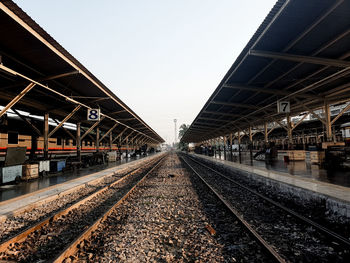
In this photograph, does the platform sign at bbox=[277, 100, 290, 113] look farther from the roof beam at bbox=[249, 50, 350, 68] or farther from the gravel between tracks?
the gravel between tracks

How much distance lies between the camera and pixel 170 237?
3.70 metres

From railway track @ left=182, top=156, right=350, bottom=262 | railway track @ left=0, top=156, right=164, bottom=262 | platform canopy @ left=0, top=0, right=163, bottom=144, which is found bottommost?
railway track @ left=182, top=156, right=350, bottom=262

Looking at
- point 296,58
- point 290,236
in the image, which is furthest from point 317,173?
point 290,236

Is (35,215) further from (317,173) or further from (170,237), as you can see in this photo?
(317,173)

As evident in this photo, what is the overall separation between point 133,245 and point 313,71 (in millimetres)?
10225

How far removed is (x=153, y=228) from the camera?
4.13 metres

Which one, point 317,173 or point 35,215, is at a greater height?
point 317,173

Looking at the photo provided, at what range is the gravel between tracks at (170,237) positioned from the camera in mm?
3035

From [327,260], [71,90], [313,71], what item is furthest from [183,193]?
[71,90]

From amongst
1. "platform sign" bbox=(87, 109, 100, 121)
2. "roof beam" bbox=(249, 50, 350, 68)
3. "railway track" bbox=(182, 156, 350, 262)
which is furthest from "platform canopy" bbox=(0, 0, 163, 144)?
"railway track" bbox=(182, 156, 350, 262)

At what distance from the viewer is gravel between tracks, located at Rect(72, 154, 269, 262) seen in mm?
3035

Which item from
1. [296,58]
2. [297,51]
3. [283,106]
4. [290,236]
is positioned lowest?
[290,236]

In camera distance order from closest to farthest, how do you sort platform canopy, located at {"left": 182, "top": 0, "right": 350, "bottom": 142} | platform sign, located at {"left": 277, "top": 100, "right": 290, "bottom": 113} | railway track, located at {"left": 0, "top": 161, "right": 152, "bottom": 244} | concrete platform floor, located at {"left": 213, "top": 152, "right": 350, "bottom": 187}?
railway track, located at {"left": 0, "top": 161, "right": 152, "bottom": 244} < platform canopy, located at {"left": 182, "top": 0, "right": 350, "bottom": 142} < concrete platform floor, located at {"left": 213, "top": 152, "right": 350, "bottom": 187} < platform sign, located at {"left": 277, "top": 100, "right": 290, "bottom": 113}

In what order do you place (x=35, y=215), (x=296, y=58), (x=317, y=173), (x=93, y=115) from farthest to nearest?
(x=93, y=115) → (x=317, y=173) → (x=296, y=58) → (x=35, y=215)
